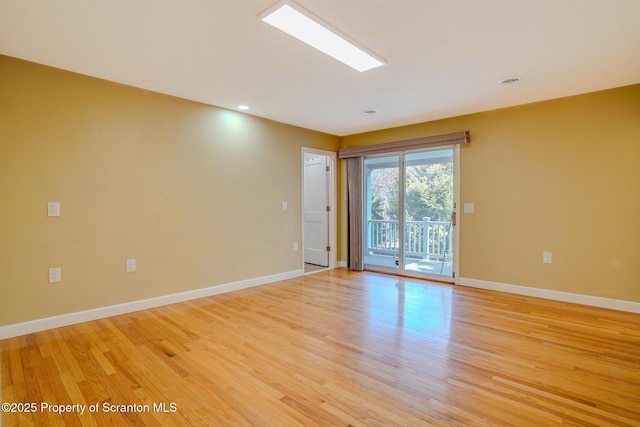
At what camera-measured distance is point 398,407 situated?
174 centimetres

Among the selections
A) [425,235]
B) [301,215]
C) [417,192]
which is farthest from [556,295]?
[301,215]

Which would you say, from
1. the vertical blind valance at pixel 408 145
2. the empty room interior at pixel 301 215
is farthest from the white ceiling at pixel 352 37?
the vertical blind valance at pixel 408 145

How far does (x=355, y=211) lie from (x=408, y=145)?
1429 millimetres

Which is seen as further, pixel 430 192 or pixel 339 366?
pixel 430 192

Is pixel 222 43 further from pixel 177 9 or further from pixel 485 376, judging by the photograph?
pixel 485 376

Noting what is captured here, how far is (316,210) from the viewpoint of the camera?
5.75 meters

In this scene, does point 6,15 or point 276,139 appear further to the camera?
point 276,139

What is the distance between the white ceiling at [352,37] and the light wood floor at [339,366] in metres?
2.34

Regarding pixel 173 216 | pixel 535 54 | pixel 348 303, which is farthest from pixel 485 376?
pixel 173 216

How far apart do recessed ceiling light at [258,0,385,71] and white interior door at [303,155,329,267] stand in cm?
304

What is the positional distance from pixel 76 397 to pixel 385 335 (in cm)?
219

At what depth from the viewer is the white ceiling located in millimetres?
1936

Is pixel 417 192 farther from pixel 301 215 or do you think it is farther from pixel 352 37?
pixel 352 37

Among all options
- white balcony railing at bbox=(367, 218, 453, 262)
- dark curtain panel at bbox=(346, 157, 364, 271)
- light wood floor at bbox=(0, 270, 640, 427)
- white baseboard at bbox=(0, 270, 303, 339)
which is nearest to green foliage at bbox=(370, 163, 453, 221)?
white balcony railing at bbox=(367, 218, 453, 262)
